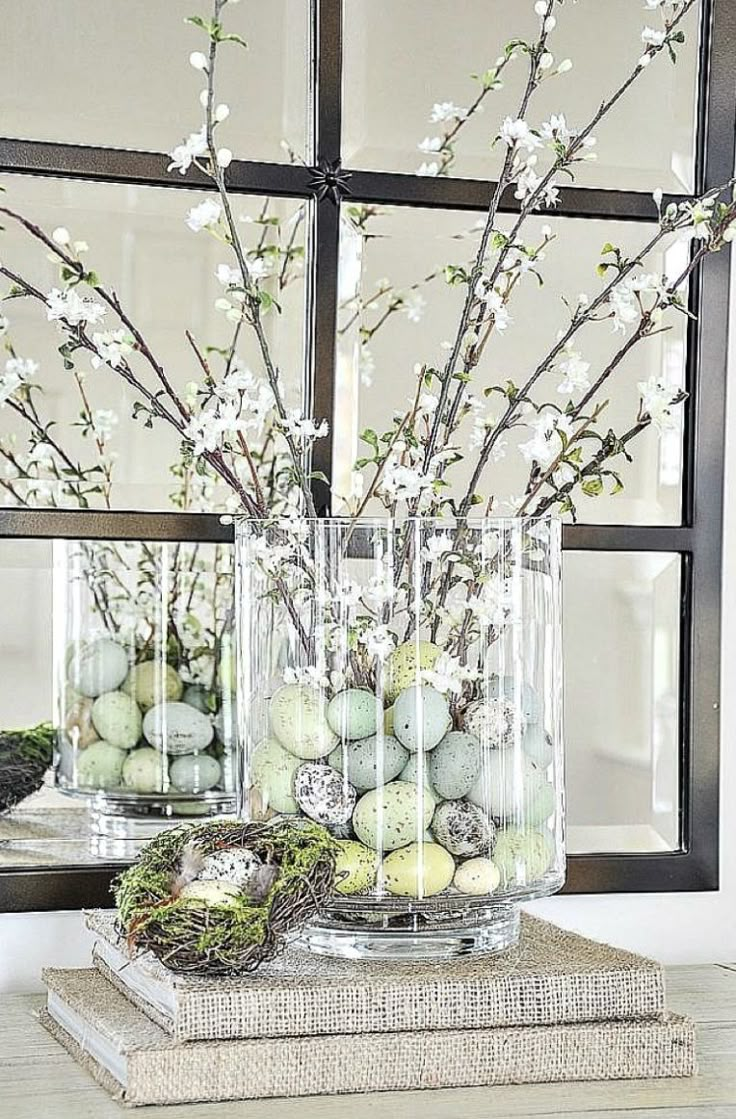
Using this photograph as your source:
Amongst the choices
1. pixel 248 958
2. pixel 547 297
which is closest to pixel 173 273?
pixel 547 297

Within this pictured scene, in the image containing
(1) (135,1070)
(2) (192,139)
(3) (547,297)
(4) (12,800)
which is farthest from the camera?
(3) (547,297)

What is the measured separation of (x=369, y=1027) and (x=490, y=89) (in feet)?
2.68

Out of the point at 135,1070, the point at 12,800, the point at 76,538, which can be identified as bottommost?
the point at 135,1070

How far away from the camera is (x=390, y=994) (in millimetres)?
1099

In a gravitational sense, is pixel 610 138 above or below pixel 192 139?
above

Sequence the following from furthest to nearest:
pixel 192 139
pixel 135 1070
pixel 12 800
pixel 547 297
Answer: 1. pixel 547 297
2. pixel 12 800
3. pixel 192 139
4. pixel 135 1070

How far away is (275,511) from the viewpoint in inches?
56.7

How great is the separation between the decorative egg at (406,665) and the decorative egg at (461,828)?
0.09 m

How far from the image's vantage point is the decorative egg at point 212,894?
107 cm

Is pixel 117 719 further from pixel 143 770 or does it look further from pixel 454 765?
pixel 454 765

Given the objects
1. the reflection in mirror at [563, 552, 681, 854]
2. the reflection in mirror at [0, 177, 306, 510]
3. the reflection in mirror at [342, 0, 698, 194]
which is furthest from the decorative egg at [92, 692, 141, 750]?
the reflection in mirror at [342, 0, 698, 194]

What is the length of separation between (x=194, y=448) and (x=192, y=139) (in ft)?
0.76

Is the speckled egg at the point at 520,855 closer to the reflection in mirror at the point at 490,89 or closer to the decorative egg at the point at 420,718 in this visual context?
the decorative egg at the point at 420,718

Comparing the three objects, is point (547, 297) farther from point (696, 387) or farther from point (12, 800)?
point (12, 800)
